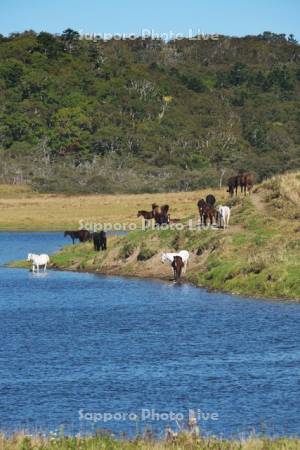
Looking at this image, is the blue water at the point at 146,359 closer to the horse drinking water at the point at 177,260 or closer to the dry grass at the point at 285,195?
the horse drinking water at the point at 177,260

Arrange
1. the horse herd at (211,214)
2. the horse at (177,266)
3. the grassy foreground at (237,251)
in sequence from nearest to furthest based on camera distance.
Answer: the grassy foreground at (237,251) → the horse at (177,266) → the horse herd at (211,214)

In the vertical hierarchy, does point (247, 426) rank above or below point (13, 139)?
below

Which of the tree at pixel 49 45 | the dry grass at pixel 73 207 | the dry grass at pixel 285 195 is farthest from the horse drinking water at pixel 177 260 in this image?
the tree at pixel 49 45

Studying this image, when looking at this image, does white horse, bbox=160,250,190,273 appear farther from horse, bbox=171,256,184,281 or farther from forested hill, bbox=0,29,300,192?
forested hill, bbox=0,29,300,192

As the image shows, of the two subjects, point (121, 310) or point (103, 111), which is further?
point (103, 111)

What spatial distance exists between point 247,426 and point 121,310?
62.6 ft

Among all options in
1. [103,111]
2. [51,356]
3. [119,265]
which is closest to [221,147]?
[103,111]

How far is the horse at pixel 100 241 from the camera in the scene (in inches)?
2291

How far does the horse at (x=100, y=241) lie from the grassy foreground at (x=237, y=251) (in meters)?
0.43

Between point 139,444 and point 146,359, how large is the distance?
12.1 m

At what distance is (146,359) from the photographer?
31.0 meters

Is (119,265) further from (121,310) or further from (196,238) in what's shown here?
(121,310)

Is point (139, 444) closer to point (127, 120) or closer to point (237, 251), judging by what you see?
point (237, 251)

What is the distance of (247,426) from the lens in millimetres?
22953
